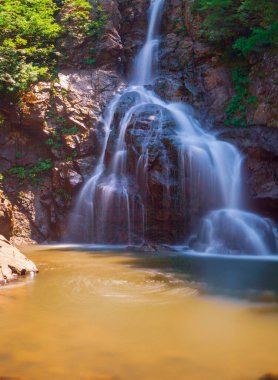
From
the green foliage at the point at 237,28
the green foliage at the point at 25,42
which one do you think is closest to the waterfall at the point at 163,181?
the green foliage at the point at 237,28

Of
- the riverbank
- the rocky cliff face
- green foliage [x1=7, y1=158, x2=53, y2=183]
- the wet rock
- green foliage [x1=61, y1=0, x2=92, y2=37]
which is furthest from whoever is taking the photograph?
green foliage [x1=61, y1=0, x2=92, y2=37]

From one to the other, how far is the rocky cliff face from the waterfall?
0.38 metres

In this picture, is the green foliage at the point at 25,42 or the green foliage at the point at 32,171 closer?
the green foliage at the point at 32,171

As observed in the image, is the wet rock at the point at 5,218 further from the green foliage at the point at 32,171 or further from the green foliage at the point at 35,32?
the green foliage at the point at 35,32

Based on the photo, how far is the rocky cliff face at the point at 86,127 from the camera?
1255 centimetres

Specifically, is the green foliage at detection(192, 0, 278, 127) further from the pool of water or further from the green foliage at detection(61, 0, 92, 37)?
the pool of water

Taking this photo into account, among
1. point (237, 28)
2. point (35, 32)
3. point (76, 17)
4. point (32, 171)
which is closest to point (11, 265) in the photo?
point (32, 171)

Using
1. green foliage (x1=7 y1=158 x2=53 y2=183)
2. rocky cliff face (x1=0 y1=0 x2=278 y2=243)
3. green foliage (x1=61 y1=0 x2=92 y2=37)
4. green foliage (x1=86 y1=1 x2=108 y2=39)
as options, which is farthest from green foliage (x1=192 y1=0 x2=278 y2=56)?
green foliage (x1=7 y1=158 x2=53 y2=183)

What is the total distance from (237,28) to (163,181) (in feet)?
26.0

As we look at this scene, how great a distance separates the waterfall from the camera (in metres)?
11.4

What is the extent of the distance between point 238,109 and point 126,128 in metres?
4.65

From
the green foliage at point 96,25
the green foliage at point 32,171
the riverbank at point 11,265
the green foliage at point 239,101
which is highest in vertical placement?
the green foliage at point 96,25

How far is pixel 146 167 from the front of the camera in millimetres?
12773

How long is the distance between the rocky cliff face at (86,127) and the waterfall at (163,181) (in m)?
0.38
